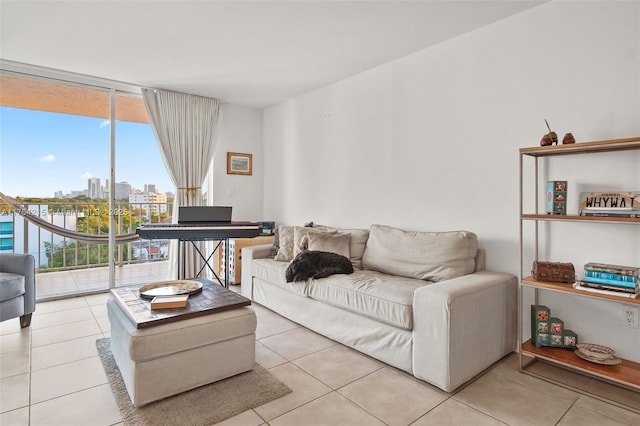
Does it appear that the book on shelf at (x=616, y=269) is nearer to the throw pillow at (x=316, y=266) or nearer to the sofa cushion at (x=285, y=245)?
the throw pillow at (x=316, y=266)

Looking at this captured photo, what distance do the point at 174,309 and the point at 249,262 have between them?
170cm

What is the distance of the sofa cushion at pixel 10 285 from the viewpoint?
2.70m

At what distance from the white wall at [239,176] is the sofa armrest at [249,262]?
1.34 metres

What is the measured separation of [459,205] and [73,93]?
471 cm

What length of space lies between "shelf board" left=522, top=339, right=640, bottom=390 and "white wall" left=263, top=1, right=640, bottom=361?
187 millimetres

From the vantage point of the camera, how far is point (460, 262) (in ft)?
8.39

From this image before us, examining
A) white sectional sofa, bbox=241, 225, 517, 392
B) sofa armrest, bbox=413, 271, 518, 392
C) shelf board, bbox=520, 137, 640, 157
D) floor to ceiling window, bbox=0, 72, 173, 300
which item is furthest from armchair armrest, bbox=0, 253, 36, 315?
shelf board, bbox=520, 137, 640, 157

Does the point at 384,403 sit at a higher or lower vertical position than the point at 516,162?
lower

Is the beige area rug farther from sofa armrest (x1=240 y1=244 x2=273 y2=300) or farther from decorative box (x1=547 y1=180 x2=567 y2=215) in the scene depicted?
decorative box (x1=547 y1=180 x2=567 y2=215)

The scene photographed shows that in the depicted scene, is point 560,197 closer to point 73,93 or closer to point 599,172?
point 599,172

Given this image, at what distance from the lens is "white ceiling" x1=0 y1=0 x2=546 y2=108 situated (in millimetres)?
2479

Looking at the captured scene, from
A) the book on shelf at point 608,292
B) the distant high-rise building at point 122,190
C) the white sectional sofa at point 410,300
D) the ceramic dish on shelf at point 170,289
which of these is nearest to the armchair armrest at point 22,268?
the ceramic dish on shelf at point 170,289

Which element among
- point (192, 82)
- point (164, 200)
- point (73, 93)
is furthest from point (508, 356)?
point (73, 93)

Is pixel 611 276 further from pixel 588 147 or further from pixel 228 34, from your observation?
pixel 228 34
